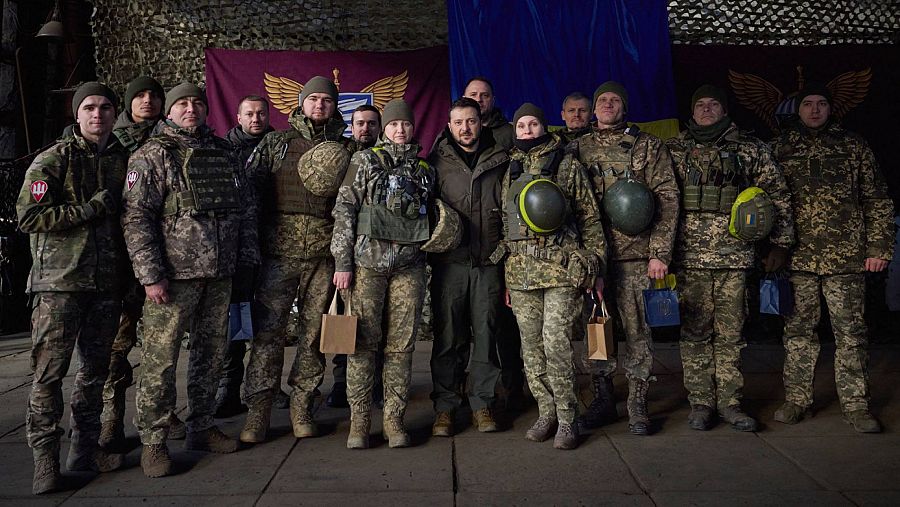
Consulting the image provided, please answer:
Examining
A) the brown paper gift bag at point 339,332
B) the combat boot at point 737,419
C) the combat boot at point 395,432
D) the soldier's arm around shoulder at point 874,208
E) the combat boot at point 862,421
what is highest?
the soldier's arm around shoulder at point 874,208

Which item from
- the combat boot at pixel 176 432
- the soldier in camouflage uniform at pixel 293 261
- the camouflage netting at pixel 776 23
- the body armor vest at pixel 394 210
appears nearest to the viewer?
the body armor vest at pixel 394 210

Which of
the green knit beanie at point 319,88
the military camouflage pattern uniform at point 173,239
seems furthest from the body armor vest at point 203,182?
the green knit beanie at point 319,88

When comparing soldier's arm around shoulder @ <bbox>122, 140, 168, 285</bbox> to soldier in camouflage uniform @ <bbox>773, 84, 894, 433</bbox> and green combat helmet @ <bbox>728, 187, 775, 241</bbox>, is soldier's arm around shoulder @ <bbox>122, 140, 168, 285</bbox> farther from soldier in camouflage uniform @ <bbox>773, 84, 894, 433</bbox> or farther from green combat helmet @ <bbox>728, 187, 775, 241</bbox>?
soldier in camouflage uniform @ <bbox>773, 84, 894, 433</bbox>

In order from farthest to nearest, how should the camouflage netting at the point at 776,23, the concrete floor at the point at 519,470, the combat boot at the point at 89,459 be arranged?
the camouflage netting at the point at 776,23 < the combat boot at the point at 89,459 < the concrete floor at the point at 519,470

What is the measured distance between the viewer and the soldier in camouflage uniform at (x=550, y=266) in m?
3.90

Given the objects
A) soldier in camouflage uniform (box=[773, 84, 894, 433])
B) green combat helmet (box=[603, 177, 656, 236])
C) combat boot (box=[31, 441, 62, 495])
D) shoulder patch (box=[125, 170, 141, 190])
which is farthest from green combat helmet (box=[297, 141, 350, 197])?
soldier in camouflage uniform (box=[773, 84, 894, 433])

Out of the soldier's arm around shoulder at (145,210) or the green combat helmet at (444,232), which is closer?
the soldier's arm around shoulder at (145,210)

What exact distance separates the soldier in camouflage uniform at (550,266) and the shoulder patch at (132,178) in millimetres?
1904

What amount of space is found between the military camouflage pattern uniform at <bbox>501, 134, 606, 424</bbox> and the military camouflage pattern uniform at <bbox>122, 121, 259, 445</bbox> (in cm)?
153

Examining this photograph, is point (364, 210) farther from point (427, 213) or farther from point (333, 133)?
point (333, 133)

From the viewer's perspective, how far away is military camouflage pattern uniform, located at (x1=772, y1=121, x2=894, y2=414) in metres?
4.24

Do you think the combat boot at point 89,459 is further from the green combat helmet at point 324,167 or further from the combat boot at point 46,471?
the green combat helmet at point 324,167

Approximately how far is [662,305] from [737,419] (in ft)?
2.62

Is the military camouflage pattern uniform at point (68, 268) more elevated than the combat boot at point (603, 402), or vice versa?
the military camouflage pattern uniform at point (68, 268)
